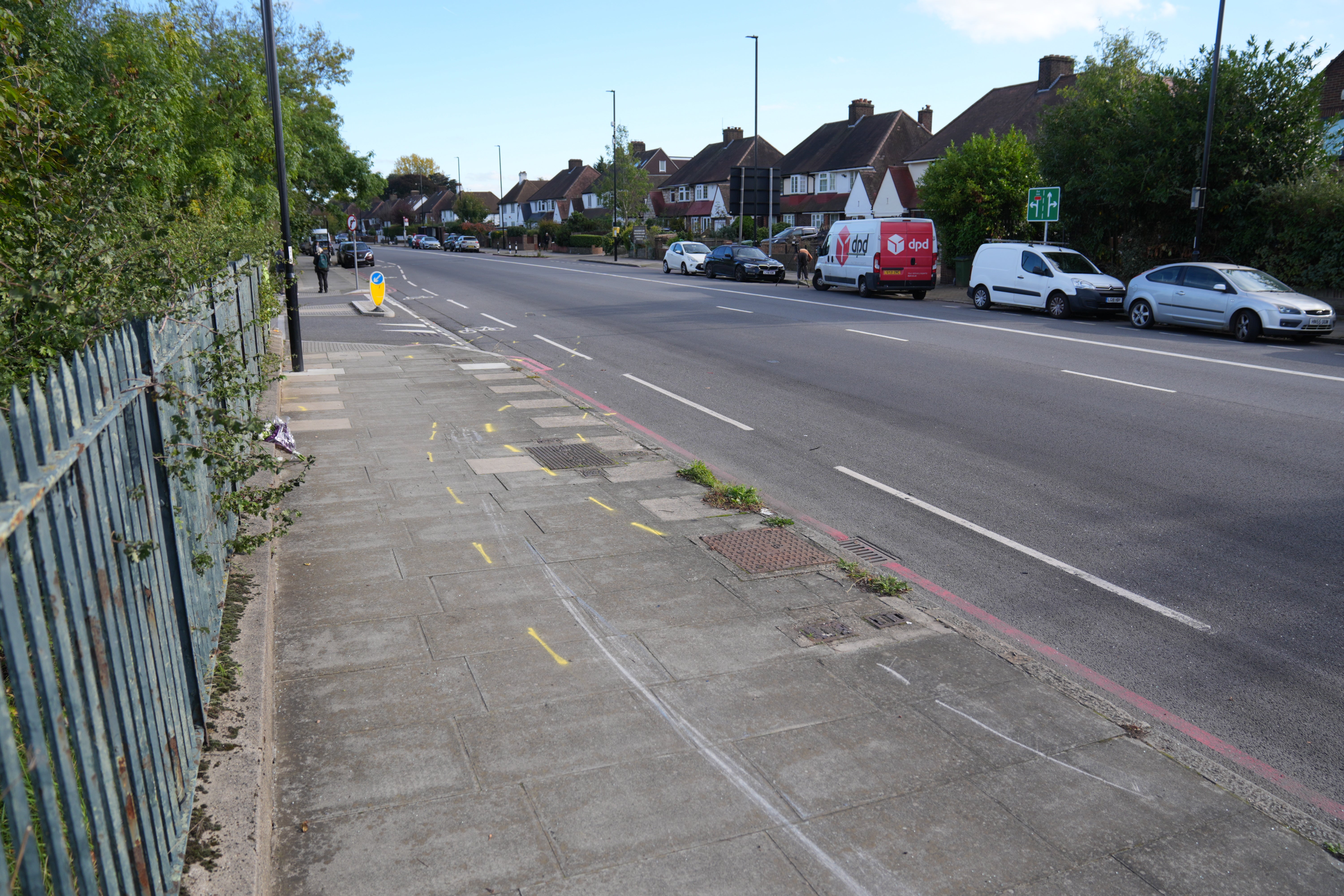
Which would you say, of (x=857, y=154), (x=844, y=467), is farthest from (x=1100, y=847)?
(x=857, y=154)

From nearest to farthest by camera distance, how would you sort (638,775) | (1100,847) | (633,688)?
(1100,847), (638,775), (633,688)

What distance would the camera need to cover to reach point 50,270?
4.26 metres

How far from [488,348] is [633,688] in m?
14.2

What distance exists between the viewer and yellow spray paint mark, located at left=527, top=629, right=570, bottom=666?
4934 millimetres

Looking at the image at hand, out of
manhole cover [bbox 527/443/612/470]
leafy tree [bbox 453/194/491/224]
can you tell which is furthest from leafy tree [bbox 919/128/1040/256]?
leafy tree [bbox 453/194/491/224]

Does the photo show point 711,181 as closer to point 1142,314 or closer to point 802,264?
point 802,264

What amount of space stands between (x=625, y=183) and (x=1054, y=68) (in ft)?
103

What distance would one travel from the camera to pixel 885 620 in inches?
217

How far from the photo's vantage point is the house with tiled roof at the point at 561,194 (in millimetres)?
106188

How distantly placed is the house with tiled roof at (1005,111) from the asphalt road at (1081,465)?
3161cm

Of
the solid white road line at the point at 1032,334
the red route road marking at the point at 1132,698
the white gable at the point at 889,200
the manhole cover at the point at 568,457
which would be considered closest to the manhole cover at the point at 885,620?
the red route road marking at the point at 1132,698

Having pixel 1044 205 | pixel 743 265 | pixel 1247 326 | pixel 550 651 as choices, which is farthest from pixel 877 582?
pixel 743 265

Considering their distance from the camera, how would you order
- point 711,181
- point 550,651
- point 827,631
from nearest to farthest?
point 550,651 < point 827,631 < point 711,181

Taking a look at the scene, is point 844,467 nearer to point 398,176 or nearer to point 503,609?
point 503,609
